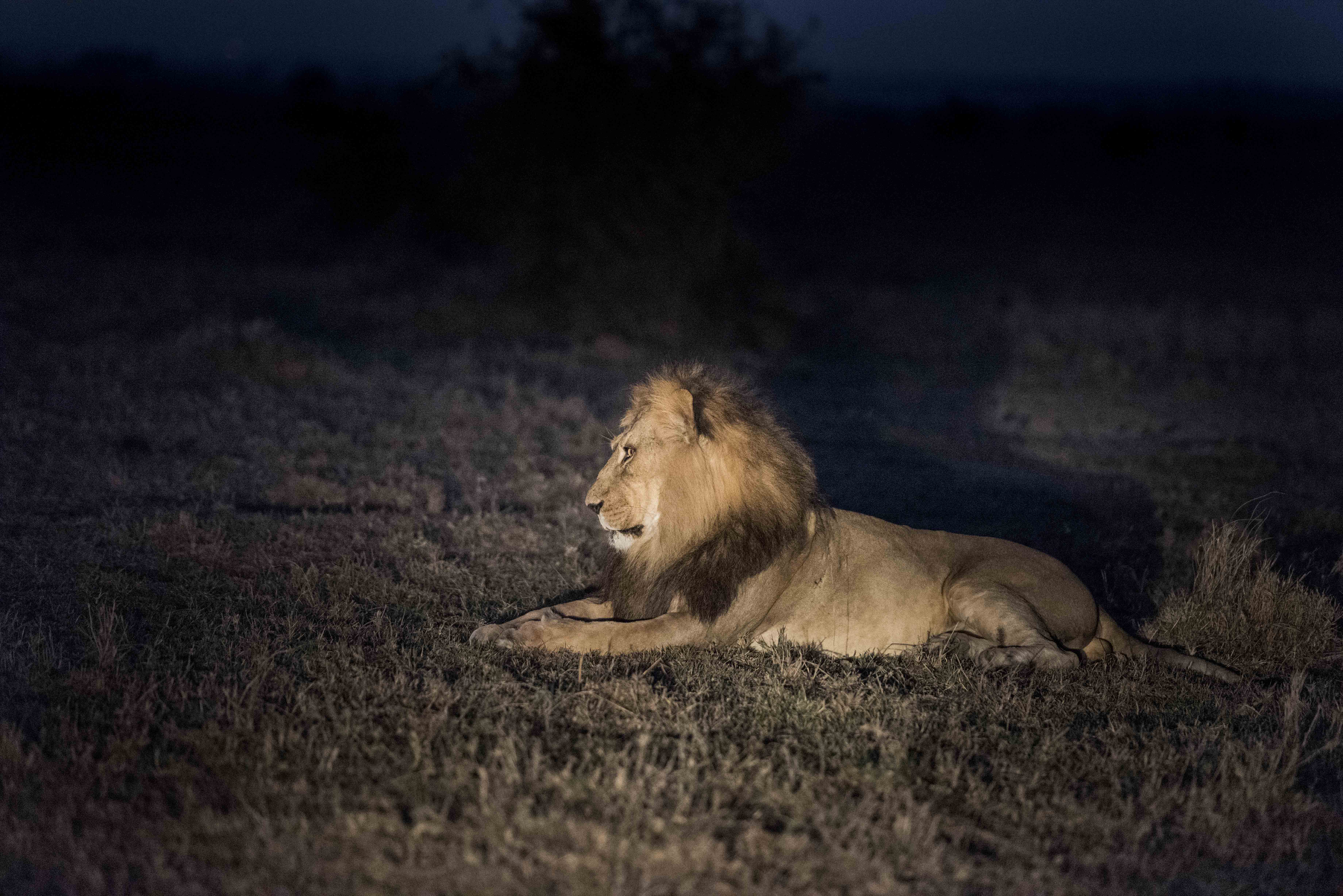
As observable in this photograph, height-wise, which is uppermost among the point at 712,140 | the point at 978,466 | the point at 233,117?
the point at 233,117

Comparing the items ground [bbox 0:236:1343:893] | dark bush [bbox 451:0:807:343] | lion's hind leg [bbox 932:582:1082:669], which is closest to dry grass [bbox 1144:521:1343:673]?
ground [bbox 0:236:1343:893]

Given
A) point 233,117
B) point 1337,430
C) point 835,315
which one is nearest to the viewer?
point 1337,430

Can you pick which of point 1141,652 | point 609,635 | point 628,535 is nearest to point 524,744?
point 609,635

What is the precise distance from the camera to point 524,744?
14.0 feet

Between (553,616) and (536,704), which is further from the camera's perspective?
(553,616)

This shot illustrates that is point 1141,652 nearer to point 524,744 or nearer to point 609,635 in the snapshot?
point 609,635

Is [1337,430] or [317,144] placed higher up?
[317,144]

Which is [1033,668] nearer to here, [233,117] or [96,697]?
[96,697]

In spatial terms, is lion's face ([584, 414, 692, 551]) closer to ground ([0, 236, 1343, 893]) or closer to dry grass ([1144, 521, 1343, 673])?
ground ([0, 236, 1343, 893])

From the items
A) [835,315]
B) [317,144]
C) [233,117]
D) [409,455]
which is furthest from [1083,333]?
[233,117]

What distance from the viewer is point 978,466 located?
36.1 feet

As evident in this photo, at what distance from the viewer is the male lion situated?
5328 millimetres

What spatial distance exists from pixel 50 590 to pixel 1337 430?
13.8m

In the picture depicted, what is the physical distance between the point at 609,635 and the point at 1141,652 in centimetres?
287
